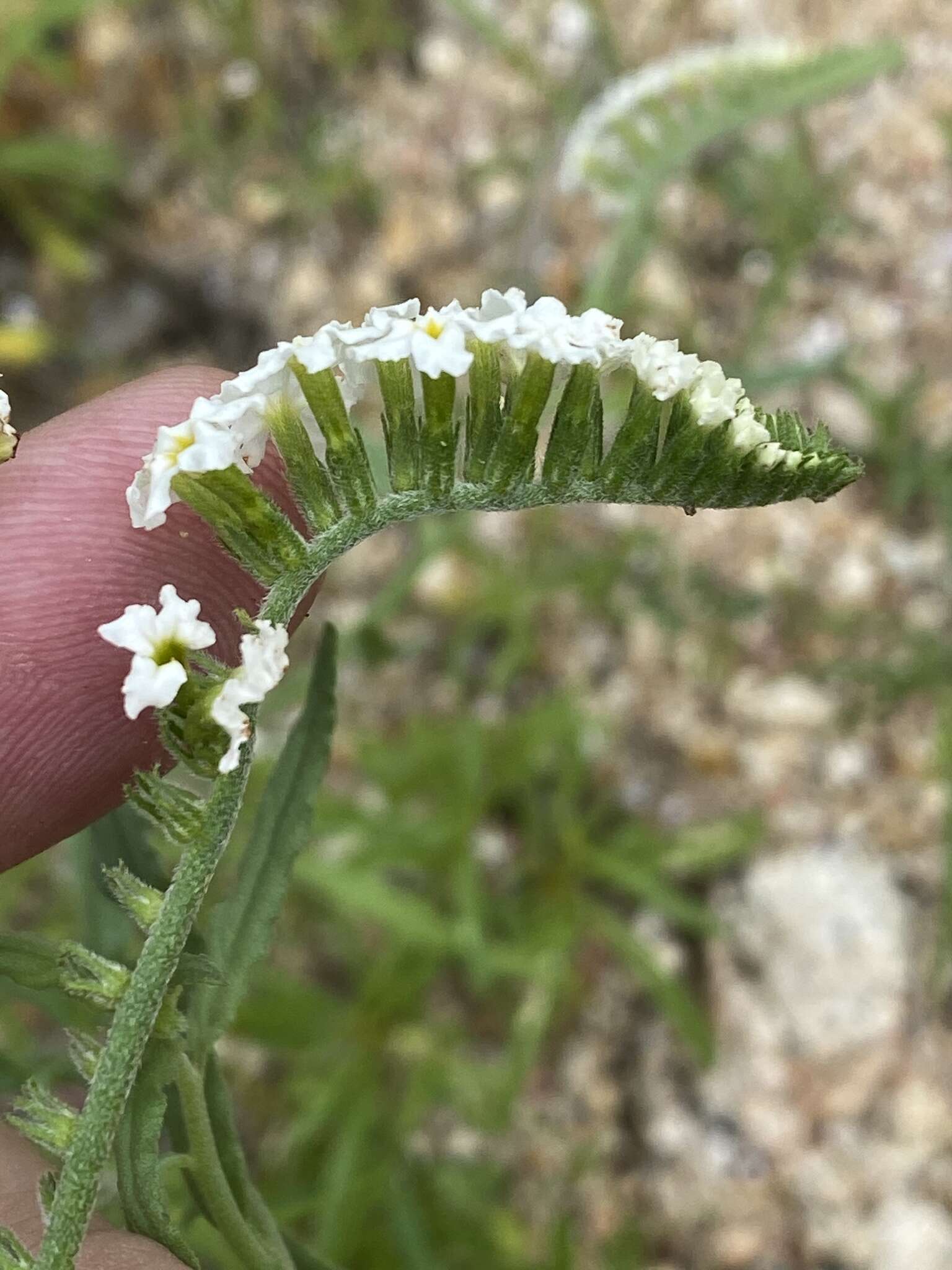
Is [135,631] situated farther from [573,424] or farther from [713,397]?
[713,397]

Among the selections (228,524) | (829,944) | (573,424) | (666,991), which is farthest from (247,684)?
(829,944)

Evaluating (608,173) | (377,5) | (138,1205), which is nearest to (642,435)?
(138,1205)

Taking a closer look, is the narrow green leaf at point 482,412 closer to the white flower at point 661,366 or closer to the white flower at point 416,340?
the white flower at point 416,340

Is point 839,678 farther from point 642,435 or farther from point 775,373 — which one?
point 642,435

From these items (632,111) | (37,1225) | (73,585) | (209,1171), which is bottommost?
(37,1225)

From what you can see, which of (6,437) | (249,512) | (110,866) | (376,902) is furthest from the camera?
(376,902)

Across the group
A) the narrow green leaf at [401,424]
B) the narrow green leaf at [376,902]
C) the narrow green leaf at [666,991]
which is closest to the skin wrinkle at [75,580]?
the narrow green leaf at [401,424]

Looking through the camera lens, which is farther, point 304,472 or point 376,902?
point 376,902

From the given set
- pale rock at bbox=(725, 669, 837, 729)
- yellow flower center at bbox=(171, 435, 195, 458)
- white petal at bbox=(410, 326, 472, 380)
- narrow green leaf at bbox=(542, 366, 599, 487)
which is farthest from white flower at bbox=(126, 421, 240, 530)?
pale rock at bbox=(725, 669, 837, 729)
